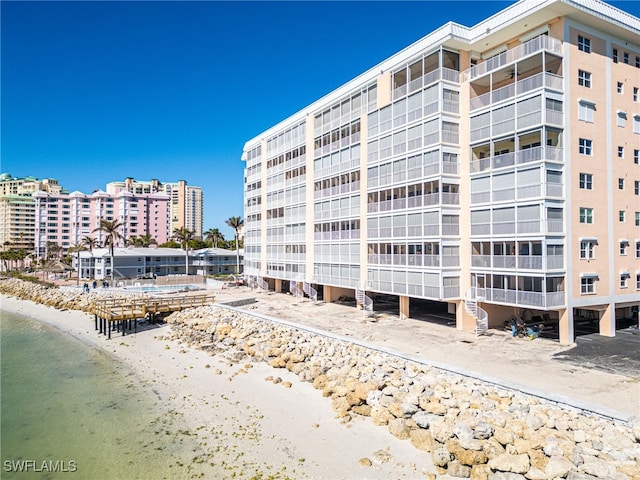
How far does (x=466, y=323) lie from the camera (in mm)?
30344

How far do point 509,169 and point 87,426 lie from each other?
91.5ft

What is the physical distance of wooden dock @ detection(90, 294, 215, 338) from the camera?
3775 cm

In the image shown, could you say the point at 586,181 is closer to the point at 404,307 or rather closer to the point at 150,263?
the point at 404,307

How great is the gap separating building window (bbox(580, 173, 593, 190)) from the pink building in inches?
5740

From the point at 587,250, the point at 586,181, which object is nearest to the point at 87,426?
the point at 587,250

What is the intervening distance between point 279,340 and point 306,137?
85.3ft

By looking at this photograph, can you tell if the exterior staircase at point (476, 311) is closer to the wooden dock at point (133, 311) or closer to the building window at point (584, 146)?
the building window at point (584, 146)

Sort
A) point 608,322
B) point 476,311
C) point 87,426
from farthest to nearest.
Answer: point 476,311 < point 608,322 < point 87,426

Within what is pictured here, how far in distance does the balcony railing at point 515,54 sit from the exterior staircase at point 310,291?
2685 cm

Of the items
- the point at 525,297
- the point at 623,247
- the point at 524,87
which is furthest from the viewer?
the point at 623,247

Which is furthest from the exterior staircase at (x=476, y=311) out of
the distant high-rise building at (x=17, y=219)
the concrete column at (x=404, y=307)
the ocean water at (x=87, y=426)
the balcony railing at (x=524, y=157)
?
the distant high-rise building at (x=17, y=219)

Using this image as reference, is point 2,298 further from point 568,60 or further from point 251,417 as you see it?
point 568,60

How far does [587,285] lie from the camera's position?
26844 mm

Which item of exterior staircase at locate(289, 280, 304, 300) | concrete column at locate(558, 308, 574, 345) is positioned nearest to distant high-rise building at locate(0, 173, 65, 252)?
exterior staircase at locate(289, 280, 304, 300)
